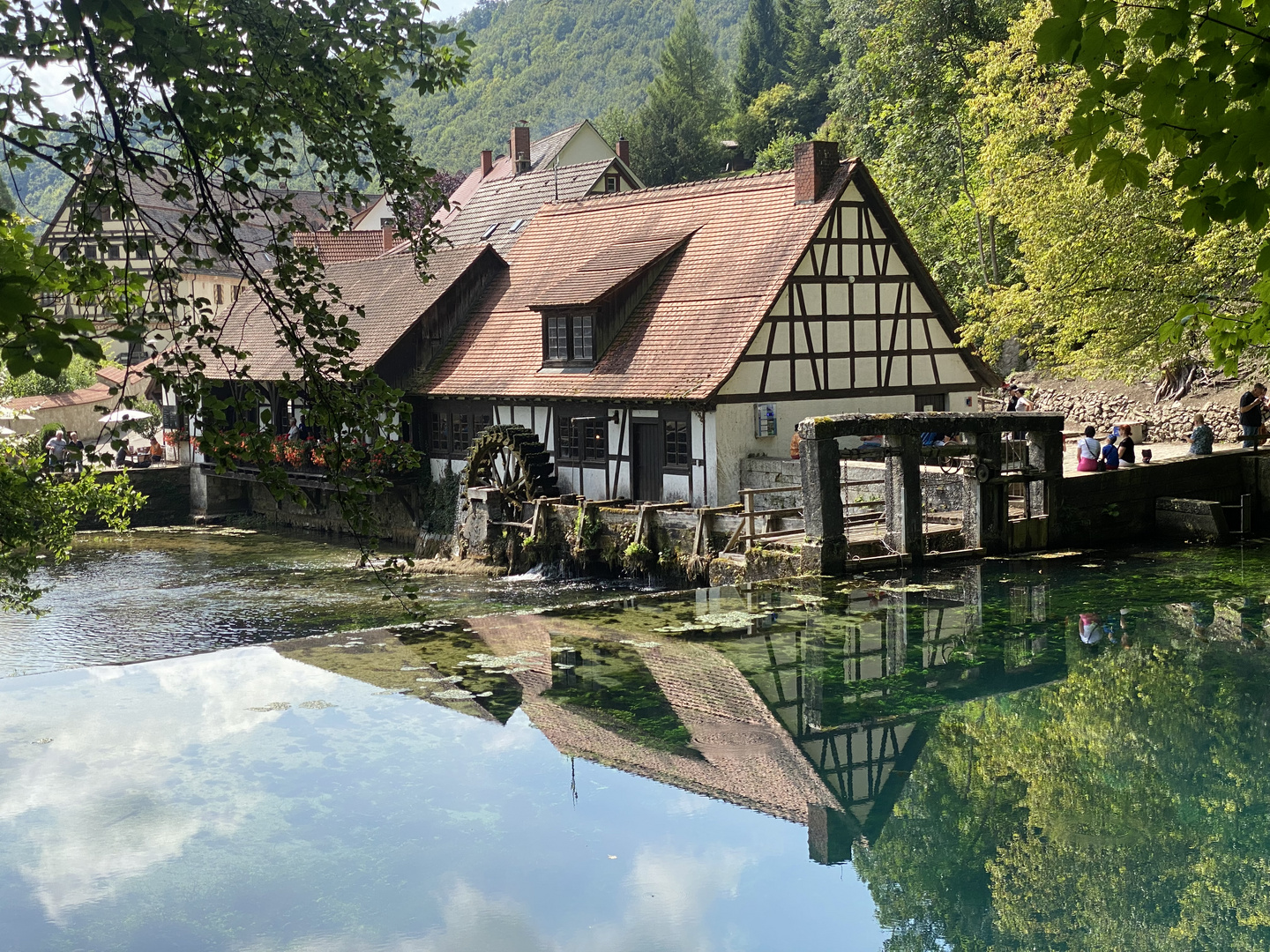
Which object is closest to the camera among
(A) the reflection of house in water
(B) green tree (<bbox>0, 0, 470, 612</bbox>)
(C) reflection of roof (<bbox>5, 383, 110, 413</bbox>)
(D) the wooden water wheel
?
(B) green tree (<bbox>0, 0, 470, 612</bbox>)

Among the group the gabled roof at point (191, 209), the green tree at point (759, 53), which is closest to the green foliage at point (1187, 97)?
the gabled roof at point (191, 209)

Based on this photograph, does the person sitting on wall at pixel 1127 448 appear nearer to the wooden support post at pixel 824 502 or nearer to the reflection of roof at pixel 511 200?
the wooden support post at pixel 824 502

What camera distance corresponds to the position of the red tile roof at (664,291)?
961 inches

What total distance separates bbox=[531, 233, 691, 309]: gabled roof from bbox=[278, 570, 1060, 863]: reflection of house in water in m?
10.3

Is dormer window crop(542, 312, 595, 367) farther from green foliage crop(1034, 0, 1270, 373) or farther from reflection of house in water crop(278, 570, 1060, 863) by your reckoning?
green foliage crop(1034, 0, 1270, 373)

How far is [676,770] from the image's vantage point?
33.7 ft

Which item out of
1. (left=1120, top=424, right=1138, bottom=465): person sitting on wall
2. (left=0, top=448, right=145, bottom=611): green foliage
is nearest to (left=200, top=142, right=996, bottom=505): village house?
(left=1120, top=424, right=1138, bottom=465): person sitting on wall

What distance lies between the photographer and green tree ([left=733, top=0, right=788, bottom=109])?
78875 mm

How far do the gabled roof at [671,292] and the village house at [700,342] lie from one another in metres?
0.04

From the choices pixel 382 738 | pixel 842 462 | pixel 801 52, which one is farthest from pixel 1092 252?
pixel 801 52

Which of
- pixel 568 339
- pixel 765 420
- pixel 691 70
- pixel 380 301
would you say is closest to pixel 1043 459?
pixel 765 420

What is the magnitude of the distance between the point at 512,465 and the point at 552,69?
118501 millimetres

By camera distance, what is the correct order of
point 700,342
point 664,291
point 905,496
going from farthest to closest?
point 664,291 → point 700,342 → point 905,496

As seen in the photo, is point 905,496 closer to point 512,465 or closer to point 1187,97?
point 512,465
